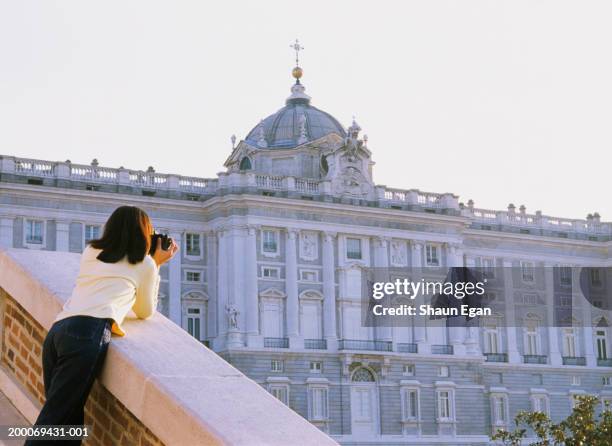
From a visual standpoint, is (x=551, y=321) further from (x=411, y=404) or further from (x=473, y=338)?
(x=411, y=404)

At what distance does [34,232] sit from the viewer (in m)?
46.7

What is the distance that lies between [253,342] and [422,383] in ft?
28.2

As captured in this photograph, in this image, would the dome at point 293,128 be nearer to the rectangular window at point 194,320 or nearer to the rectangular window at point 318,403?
the rectangular window at point 194,320

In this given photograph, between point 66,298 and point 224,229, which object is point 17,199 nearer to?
point 224,229

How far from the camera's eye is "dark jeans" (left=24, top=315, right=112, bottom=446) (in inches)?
248

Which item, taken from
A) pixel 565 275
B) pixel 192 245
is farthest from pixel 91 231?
pixel 565 275

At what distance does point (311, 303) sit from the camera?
50.5 m

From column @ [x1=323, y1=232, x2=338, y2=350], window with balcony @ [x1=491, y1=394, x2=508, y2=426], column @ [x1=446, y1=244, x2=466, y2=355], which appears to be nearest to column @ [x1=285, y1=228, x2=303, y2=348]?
column @ [x1=323, y1=232, x2=338, y2=350]

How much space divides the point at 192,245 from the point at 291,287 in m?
4.66

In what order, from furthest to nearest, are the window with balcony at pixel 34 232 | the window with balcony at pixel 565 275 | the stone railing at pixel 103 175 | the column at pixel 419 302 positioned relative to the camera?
the window with balcony at pixel 565 275 → the column at pixel 419 302 → the stone railing at pixel 103 175 → the window with balcony at pixel 34 232

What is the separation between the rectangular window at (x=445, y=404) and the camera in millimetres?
51875

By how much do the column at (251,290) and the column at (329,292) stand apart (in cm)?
339

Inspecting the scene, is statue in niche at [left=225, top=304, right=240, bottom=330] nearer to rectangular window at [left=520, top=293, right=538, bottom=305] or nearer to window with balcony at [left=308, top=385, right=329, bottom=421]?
window with balcony at [left=308, top=385, right=329, bottom=421]

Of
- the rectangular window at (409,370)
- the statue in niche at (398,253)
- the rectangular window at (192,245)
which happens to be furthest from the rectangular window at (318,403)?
the rectangular window at (192,245)
